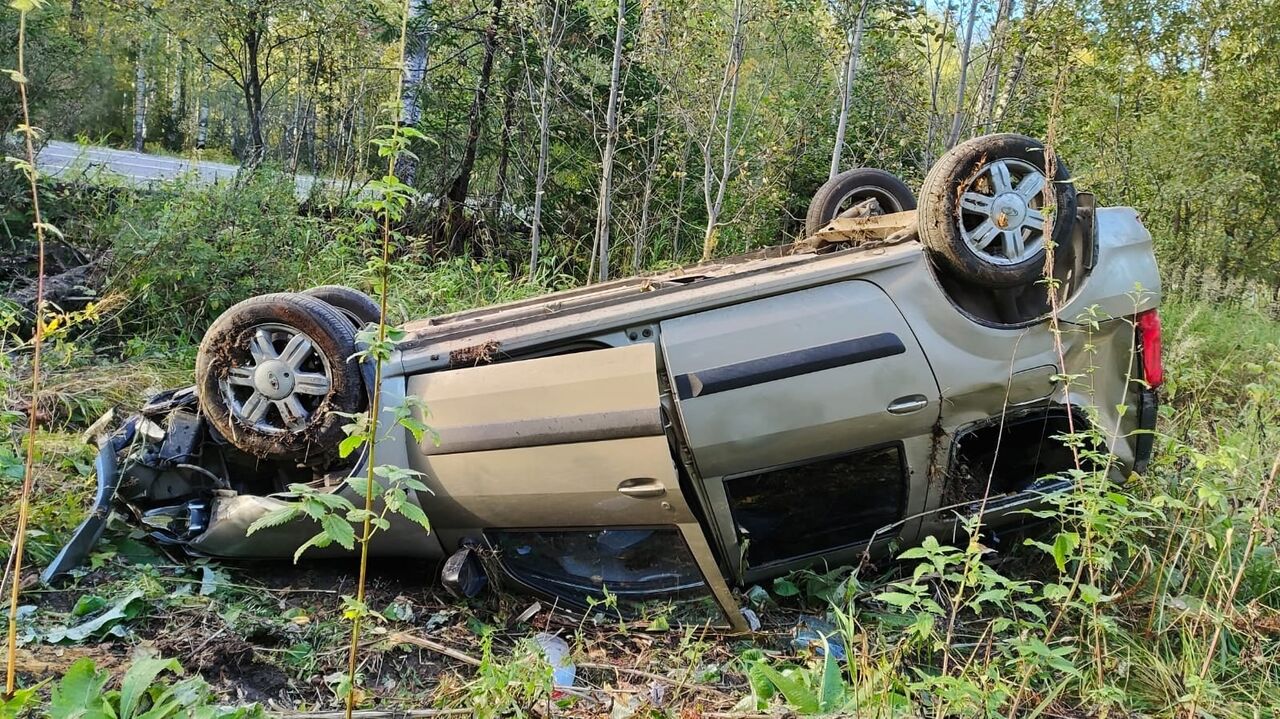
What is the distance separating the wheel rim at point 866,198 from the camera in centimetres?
462

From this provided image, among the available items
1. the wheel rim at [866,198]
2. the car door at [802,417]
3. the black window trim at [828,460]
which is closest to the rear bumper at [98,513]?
the car door at [802,417]

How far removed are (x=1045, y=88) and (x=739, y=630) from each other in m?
6.94

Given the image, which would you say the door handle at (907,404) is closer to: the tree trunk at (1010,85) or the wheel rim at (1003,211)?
the wheel rim at (1003,211)

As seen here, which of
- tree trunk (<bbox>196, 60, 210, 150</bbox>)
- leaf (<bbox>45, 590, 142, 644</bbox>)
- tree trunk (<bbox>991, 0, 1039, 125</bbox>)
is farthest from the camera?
tree trunk (<bbox>196, 60, 210, 150</bbox>)

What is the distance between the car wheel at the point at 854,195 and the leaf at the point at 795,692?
2.79 metres

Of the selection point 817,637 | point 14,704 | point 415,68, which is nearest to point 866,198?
point 817,637

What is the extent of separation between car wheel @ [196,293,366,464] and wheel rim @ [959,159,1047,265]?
2366 mm

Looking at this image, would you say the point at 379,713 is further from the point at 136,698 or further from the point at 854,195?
the point at 854,195

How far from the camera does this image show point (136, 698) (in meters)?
1.93

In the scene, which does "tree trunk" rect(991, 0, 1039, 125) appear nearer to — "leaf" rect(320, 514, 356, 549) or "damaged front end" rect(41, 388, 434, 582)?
"damaged front end" rect(41, 388, 434, 582)

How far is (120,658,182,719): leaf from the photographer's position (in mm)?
1902

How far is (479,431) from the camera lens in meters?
2.75

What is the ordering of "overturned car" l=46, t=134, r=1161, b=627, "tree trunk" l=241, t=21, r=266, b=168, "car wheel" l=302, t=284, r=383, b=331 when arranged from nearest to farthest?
"overturned car" l=46, t=134, r=1161, b=627 < "car wheel" l=302, t=284, r=383, b=331 < "tree trunk" l=241, t=21, r=266, b=168

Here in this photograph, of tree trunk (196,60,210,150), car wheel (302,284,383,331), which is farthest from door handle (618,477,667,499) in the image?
tree trunk (196,60,210,150)
